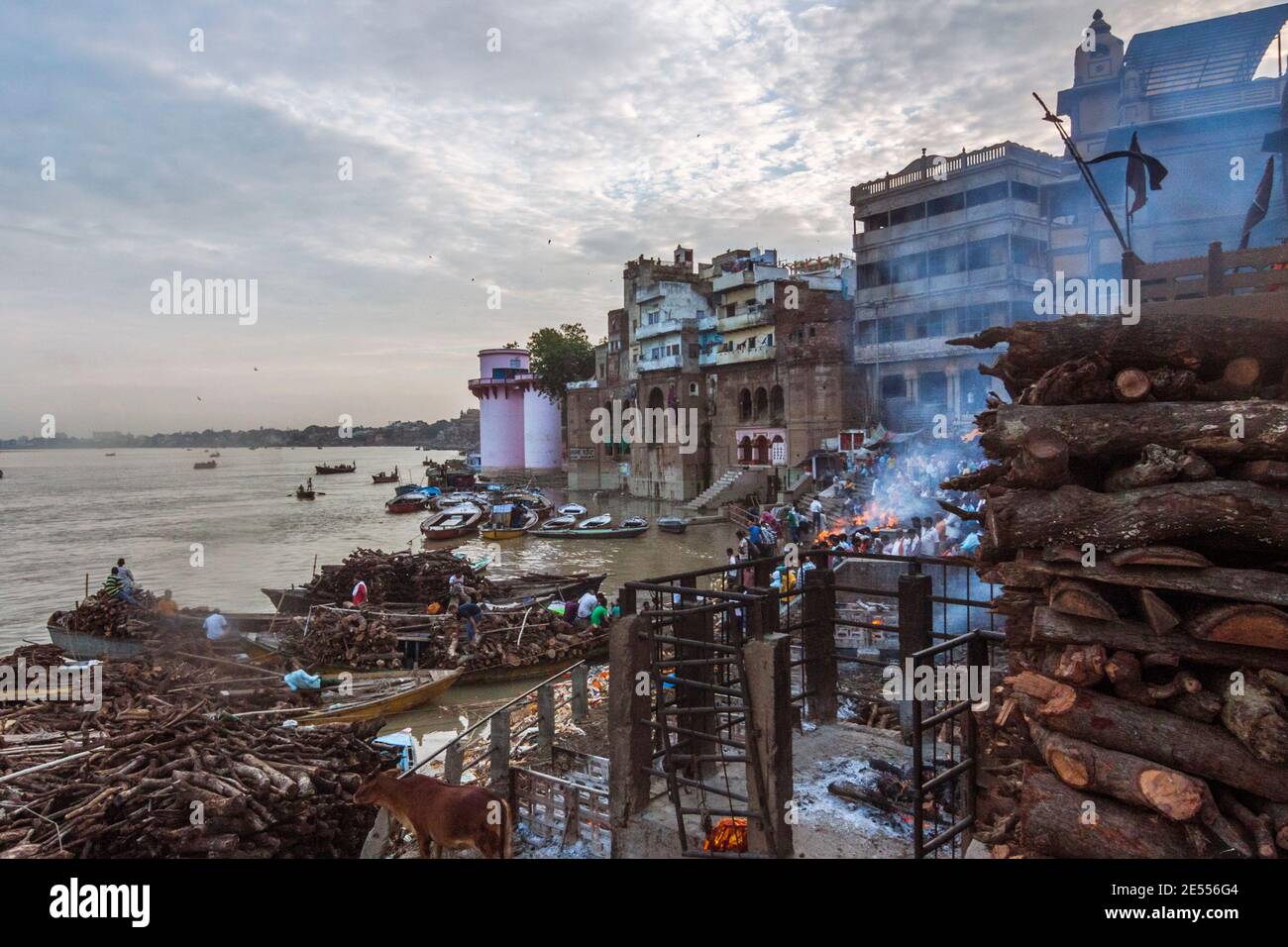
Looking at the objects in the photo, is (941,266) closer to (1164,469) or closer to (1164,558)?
(1164,469)

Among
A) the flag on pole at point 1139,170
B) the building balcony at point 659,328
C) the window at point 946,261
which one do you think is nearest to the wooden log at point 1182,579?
the flag on pole at point 1139,170

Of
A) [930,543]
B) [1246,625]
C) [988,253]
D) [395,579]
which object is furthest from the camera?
[988,253]

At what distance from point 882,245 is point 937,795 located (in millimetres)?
41078

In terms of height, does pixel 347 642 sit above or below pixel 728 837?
below

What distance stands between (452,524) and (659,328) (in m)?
22.1

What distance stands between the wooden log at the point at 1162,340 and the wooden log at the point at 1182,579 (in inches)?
70.7

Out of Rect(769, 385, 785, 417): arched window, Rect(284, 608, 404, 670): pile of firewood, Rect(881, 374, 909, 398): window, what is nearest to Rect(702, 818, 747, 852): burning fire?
Rect(284, 608, 404, 670): pile of firewood

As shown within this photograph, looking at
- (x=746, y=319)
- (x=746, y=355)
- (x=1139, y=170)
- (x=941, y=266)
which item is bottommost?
(x=1139, y=170)

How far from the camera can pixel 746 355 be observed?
1984 inches

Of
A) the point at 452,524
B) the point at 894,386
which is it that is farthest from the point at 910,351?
the point at 452,524

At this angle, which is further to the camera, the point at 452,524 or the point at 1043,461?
the point at 452,524

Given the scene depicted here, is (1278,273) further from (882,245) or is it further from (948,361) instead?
(882,245)

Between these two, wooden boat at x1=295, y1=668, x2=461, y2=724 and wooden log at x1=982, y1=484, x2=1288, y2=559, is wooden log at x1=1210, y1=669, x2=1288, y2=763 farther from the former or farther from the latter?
wooden boat at x1=295, y1=668, x2=461, y2=724

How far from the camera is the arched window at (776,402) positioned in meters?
48.9
